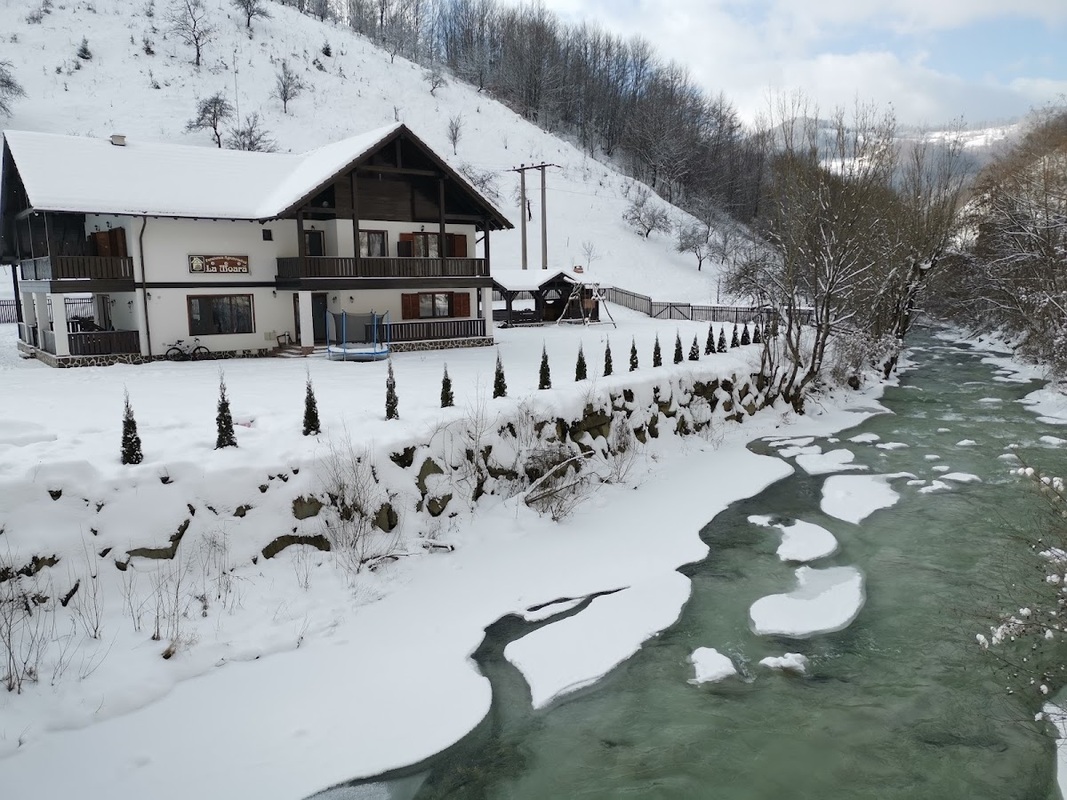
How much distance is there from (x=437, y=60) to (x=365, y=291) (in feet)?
268

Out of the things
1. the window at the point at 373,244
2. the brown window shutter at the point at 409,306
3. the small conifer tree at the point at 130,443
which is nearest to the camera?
the small conifer tree at the point at 130,443

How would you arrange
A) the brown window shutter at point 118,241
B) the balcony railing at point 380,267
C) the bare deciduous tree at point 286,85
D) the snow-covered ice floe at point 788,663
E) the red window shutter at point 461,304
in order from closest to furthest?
the snow-covered ice floe at point 788,663
the brown window shutter at point 118,241
the balcony railing at point 380,267
the red window shutter at point 461,304
the bare deciduous tree at point 286,85

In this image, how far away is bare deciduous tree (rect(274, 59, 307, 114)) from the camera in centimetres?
6694

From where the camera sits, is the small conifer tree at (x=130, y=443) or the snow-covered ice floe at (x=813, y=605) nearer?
the snow-covered ice floe at (x=813, y=605)

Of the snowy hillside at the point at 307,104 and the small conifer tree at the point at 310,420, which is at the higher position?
the snowy hillside at the point at 307,104

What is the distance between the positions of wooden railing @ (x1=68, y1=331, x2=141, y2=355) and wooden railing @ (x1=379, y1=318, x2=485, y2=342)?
8.50 m

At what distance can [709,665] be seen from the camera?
29.0 feet

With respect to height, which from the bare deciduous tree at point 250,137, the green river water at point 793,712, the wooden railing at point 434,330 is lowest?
the green river water at point 793,712

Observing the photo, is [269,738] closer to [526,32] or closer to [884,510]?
[884,510]

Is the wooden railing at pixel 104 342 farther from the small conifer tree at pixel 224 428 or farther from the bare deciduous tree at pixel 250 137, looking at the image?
the bare deciduous tree at pixel 250 137

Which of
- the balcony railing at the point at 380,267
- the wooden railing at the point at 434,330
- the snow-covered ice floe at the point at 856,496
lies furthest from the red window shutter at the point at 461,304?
the snow-covered ice floe at the point at 856,496

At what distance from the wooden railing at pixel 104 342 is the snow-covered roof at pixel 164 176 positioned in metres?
4.01

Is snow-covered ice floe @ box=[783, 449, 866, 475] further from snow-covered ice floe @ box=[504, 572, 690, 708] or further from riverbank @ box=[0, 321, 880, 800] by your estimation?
snow-covered ice floe @ box=[504, 572, 690, 708]

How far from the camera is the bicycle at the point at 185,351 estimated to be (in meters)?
25.8
